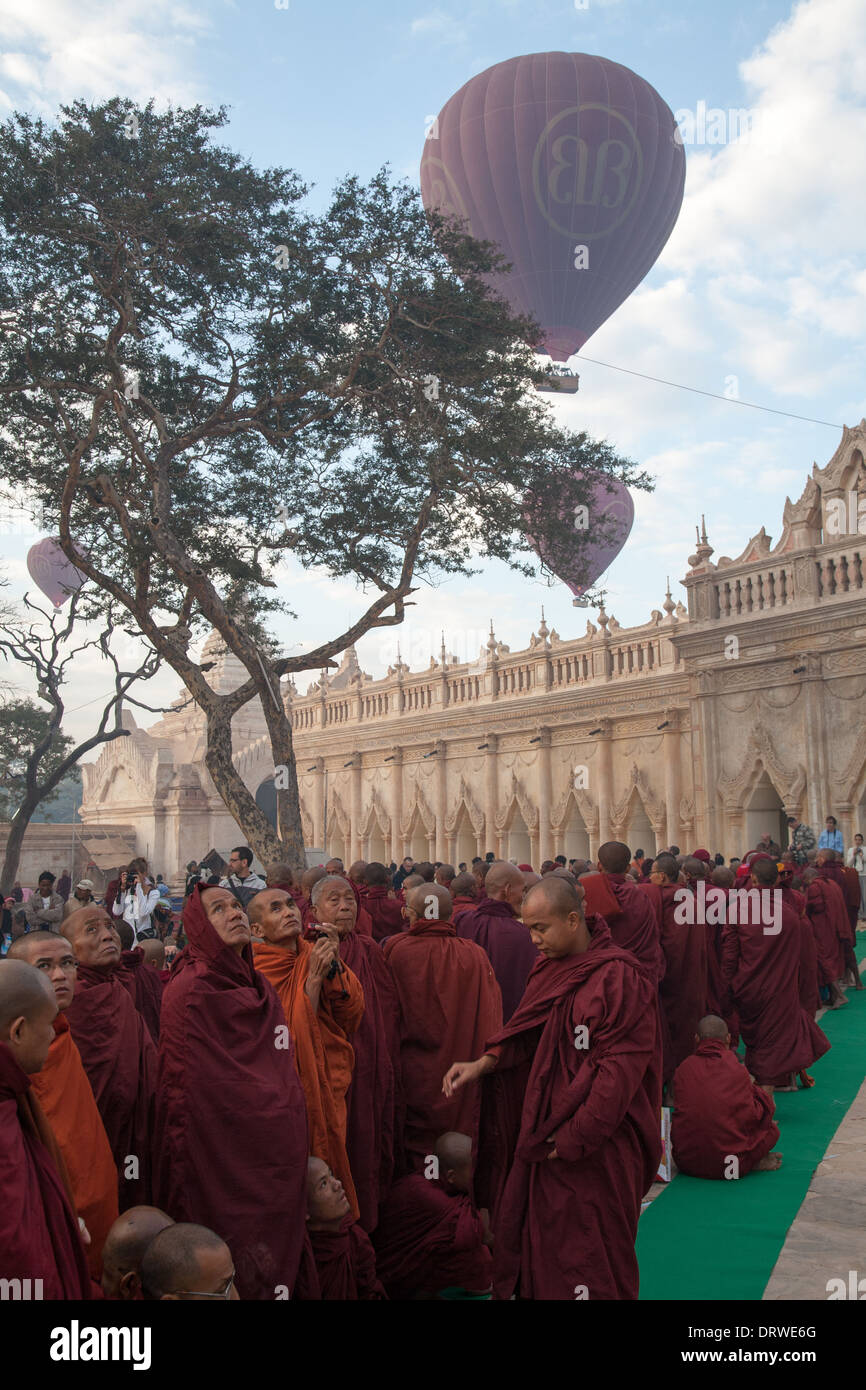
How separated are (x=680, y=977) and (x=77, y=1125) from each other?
5404mm

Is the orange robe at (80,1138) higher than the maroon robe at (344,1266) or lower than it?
higher

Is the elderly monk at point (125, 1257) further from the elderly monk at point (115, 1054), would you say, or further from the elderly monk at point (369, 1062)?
the elderly monk at point (369, 1062)

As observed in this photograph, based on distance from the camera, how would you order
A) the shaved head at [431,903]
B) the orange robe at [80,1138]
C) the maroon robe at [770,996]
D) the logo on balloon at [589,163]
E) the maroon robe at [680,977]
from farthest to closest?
the logo on balloon at [589,163]
the maroon robe at [770,996]
the maroon robe at [680,977]
the shaved head at [431,903]
the orange robe at [80,1138]

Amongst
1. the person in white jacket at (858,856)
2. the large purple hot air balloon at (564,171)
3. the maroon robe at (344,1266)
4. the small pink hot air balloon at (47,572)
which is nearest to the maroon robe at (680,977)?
the maroon robe at (344,1266)

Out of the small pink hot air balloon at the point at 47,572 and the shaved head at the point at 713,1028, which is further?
the small pink hot air balloon at the point at 47,572

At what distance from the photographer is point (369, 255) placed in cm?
1295

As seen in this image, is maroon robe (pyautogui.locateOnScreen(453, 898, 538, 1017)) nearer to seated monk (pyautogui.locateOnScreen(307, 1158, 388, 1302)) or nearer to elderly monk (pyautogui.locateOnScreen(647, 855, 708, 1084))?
elderly monk (pyautogui.locateOnScreen(647, 855, 708, 1084))

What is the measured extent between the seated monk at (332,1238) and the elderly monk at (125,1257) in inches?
32.4

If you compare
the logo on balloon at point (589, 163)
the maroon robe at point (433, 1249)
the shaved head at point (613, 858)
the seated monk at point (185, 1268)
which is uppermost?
the logo on balloon at point (589, 163)

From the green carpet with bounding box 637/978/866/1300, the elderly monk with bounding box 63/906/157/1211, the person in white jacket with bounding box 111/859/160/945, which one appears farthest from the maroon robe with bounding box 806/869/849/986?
the elderly monk with bounding box 63/906/157/1211

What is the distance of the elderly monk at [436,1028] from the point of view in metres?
5.55

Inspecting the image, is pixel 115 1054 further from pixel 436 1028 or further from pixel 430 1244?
pixel 436 1028
